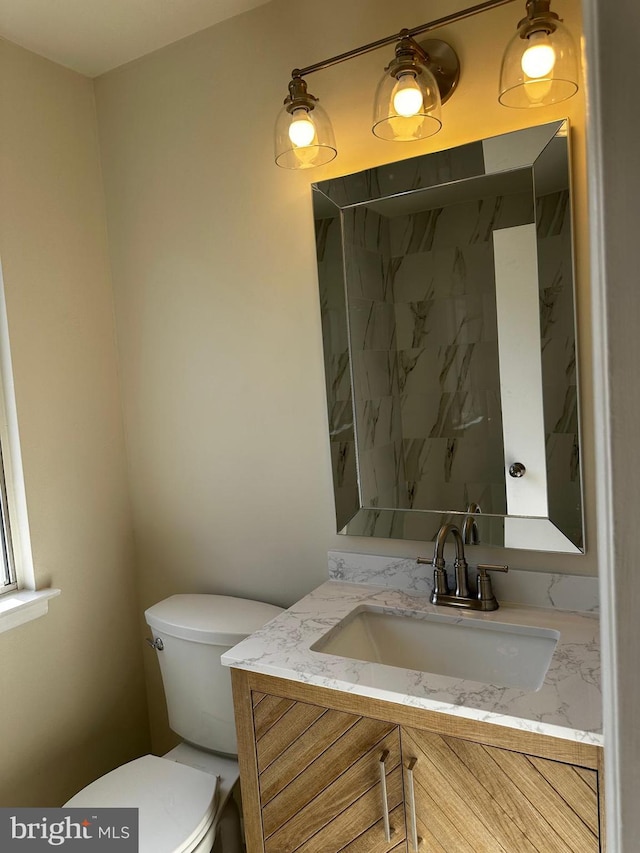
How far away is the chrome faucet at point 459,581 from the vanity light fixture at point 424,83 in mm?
956

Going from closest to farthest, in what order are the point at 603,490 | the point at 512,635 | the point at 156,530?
the point at 603,490, the point at 512,635, the point at 156,530

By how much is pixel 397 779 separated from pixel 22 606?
1.17 m

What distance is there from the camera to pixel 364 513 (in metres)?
1.71

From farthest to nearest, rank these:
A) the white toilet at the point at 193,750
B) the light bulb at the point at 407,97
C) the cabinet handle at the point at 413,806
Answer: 1. the white toilet at the point at 193,750
2. the light bulb at the point at 407,97
3. the cabinet handle at the point at 413,806

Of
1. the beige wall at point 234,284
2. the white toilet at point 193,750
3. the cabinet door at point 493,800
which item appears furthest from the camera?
the beige wall at point 234,284

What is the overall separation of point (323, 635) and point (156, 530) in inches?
36.4

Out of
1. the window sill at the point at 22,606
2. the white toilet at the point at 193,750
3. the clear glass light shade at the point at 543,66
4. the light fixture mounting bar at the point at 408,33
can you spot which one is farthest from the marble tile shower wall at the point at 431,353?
the window sill at the point at 22,606

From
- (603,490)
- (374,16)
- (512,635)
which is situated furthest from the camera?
(374,16)

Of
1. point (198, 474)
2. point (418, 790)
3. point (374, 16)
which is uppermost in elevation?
point (374, 16)

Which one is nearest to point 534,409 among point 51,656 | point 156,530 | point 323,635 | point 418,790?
point 323,635

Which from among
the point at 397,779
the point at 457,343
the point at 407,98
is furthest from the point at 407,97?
the point at 397,779

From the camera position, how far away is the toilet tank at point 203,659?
5.65 feet

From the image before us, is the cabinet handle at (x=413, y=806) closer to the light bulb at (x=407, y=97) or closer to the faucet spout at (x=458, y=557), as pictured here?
the faucet spout at (x=458, y=557)

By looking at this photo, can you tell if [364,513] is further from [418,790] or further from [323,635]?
[418,790]
